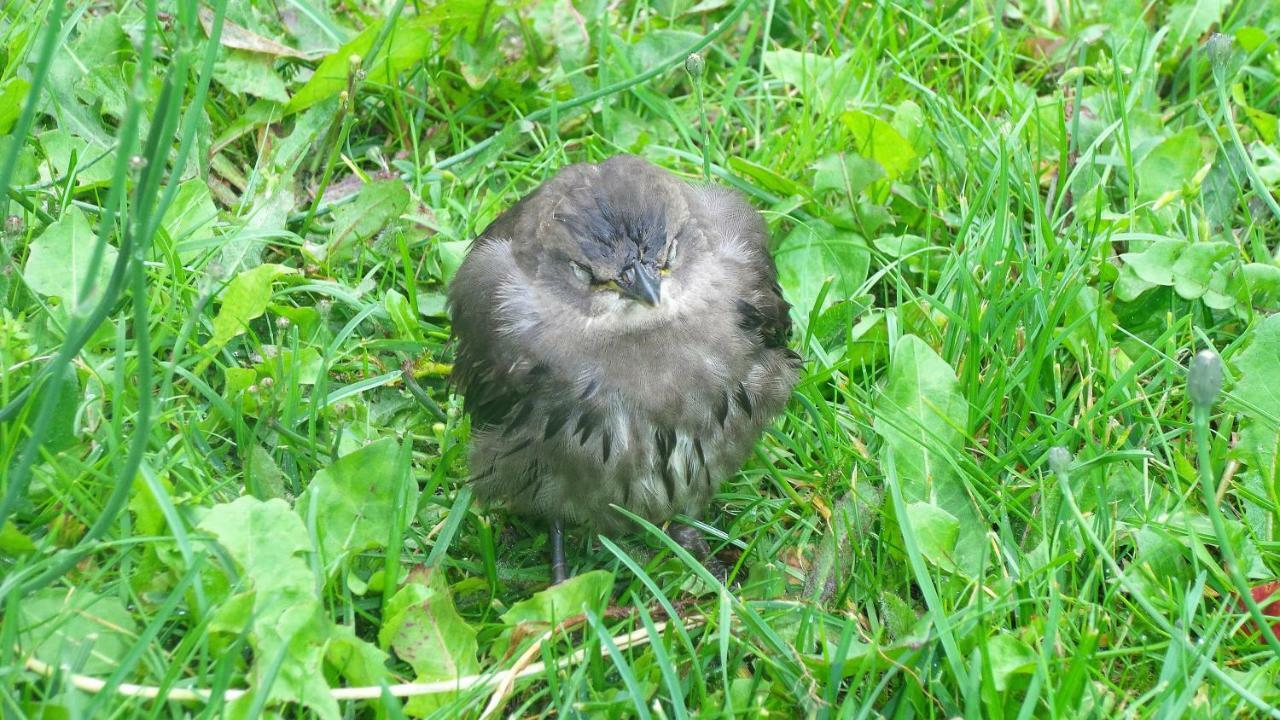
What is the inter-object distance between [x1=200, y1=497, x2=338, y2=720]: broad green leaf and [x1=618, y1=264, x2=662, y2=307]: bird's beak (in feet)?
2.96

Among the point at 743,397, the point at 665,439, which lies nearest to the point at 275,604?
the point at 665,439

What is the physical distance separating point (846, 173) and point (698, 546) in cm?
124

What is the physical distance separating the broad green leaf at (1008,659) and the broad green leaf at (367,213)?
2.23 m

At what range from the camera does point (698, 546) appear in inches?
145

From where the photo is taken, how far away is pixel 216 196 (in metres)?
4.26

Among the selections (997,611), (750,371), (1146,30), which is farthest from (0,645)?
(1146,30)

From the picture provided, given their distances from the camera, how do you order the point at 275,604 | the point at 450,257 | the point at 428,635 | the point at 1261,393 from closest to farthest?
the point at 275,604 → the point at 428,635 → the point at 1261,393 → the point at 450,257

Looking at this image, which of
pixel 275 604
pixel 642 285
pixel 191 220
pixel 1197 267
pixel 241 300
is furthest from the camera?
pixel 191 220

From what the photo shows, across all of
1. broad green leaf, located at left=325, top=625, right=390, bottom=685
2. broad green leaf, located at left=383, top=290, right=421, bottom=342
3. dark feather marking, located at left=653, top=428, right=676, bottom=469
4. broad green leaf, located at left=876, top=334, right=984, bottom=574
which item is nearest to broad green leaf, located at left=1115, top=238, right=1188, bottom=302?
broad green leaf, located at left=876, top=334, right=984, bottom=574

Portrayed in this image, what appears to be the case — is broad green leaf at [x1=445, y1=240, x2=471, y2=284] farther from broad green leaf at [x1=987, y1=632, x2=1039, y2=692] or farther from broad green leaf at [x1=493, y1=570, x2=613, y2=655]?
broad green leaf at [x1=987, y1=632, x2=1039, y2=692]

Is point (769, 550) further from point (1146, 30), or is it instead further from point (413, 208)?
point (1146, 30)

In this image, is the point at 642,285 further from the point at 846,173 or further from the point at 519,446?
the point at 846,173

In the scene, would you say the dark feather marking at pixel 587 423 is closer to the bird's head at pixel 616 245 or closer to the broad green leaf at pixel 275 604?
the bird's head at pixel 616 245

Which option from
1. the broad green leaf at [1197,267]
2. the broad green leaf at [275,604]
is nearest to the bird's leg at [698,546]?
the broad green leaf at [275,604]
